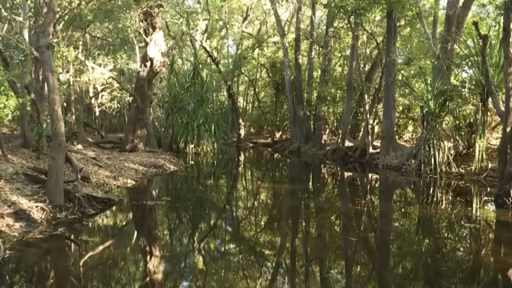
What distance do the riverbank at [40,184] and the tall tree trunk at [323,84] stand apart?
942cm

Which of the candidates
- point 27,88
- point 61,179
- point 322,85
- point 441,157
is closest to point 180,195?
point 61,179

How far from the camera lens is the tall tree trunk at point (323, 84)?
22558 mm

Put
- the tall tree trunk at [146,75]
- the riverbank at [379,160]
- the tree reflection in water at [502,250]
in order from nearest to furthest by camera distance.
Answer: the tree reflection in water at [502,250], the riverbank at [379,160], the tall tree trunk at [146,75]

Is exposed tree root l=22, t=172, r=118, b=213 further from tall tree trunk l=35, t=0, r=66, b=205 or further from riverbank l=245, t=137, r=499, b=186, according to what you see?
riverbank l=245, t=137, r=499, b=186

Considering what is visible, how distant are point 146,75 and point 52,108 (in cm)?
922

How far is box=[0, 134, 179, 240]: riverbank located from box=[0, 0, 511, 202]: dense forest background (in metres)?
0.69

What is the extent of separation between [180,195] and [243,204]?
1.67m

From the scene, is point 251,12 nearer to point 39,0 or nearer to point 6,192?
point 39,0

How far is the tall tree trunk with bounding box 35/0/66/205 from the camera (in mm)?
8891

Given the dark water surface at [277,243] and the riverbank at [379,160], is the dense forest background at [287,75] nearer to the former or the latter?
the riverbank at [379,160]

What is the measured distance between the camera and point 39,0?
14250 mm

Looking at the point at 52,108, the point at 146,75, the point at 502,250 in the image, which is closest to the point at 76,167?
the point at 52,108

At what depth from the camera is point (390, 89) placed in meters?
18.6

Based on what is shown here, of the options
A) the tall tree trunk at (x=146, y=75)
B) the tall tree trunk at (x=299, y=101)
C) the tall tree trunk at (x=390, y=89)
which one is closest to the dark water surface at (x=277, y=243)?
the tall tree trunk at (x=390, y=89)
